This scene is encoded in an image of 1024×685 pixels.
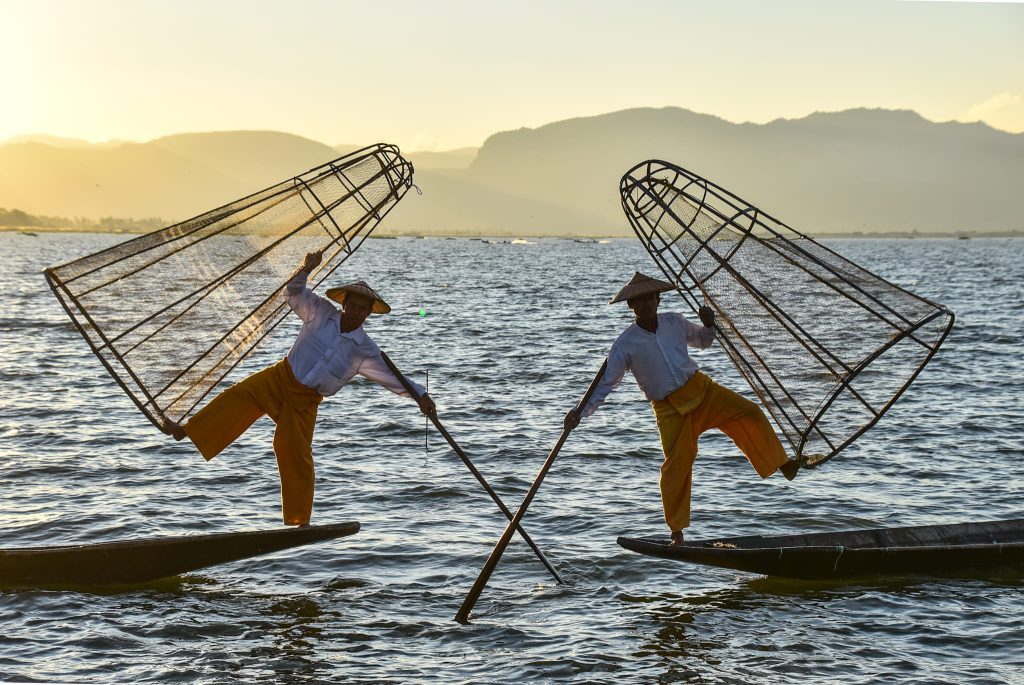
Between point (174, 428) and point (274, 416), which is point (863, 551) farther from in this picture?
point (174, 428)

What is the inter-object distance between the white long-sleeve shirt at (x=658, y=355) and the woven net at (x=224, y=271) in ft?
7.91

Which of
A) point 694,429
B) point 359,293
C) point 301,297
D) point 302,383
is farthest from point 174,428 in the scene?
point 694,429

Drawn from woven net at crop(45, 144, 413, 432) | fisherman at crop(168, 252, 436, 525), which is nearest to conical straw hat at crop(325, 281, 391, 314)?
fisherman at crop(168, 252, 436, 525)

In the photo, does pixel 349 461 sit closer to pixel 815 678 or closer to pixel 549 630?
pixel 549 630

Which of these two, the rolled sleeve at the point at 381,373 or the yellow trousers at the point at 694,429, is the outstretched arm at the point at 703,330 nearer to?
the yellow trousers at the point at 694,429

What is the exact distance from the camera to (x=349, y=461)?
15.1 meters

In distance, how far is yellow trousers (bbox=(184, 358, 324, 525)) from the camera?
900 centimetres

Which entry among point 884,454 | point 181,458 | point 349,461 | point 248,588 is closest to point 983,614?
point 248,588

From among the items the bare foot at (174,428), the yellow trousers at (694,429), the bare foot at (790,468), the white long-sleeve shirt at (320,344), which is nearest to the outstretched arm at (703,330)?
the yellow trousers at (694,429)

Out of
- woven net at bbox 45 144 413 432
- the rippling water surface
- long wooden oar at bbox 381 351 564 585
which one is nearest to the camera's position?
the rippling water surface

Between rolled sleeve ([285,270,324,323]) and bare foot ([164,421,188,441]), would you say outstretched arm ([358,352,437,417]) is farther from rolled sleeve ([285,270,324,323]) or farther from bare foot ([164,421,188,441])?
bare foot ([164,421,188,441])

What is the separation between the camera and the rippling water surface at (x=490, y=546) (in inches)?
321

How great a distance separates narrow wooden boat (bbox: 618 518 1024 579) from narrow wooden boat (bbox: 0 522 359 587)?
2.88m

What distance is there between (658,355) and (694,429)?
2.35ft
